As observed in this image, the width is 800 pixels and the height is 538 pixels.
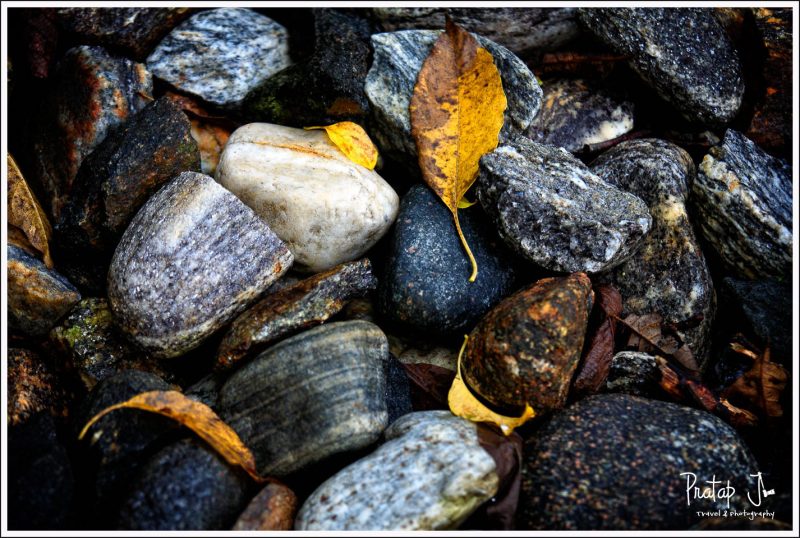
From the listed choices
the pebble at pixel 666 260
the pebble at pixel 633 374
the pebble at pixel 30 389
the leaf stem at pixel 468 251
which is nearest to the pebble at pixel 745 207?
the pebble at pixel 666 260

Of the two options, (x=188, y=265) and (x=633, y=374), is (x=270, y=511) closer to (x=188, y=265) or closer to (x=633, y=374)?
(x=188, y=265)

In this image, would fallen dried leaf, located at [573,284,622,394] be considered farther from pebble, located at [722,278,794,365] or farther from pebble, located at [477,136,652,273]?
pebble, located at [722,278,794,365]

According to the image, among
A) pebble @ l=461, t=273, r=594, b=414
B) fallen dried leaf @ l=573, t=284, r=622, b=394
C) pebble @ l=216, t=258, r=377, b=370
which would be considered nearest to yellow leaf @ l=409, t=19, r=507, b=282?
pebble @ l=216, t=258, r=377, b=370

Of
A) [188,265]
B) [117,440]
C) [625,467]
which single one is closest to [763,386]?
[625,467]

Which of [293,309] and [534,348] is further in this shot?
[293,309]

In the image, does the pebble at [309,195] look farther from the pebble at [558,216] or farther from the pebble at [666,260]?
the pebble at [666,260]

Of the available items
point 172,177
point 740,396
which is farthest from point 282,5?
point 740,396
